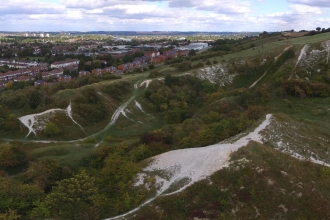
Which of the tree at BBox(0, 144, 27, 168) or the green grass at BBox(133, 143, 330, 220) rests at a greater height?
the green grass at BBox(133, 143, 330, 220)

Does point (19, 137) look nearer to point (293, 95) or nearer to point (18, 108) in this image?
point (18, 108)

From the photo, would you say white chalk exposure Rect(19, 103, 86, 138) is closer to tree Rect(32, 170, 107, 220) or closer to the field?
the field

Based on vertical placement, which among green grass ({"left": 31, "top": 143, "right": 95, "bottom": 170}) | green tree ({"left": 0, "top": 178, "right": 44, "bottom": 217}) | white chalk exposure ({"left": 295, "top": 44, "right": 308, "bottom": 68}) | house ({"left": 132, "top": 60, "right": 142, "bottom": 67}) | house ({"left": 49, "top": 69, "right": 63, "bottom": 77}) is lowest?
green grass ({"left": 31, "top": 143, "right": 95, "bottom": 170})

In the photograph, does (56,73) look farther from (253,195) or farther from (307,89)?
(253,195)

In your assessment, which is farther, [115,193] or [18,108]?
[18,108]

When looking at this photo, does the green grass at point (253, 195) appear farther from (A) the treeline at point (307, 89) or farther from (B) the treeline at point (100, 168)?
(A) the treeline at point (307, 89)

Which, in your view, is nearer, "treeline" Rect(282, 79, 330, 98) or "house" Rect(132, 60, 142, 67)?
"treeline" Rect(282, 79, 330, 98)

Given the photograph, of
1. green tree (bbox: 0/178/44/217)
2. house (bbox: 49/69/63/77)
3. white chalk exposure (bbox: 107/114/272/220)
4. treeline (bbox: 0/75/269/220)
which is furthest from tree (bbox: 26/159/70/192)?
house (bbox: 49/69/63/77)

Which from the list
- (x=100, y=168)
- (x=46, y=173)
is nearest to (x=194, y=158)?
(x=100, y=168)

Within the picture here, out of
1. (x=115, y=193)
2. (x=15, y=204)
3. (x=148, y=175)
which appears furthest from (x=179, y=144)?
(x=15, y=204)
